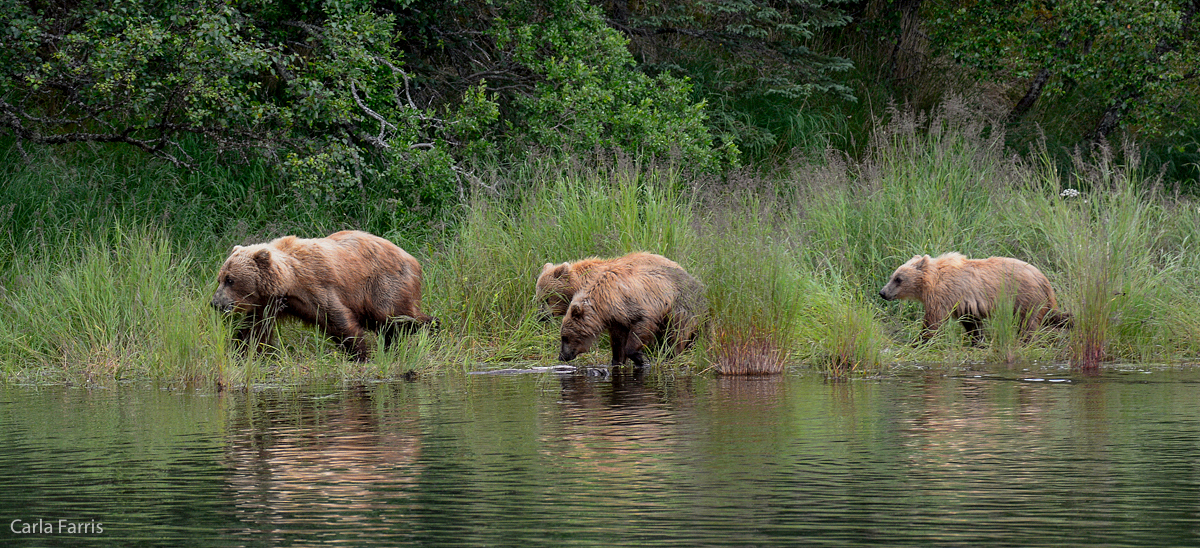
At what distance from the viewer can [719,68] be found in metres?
19.5

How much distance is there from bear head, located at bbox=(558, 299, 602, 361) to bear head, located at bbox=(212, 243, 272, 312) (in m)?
2.23

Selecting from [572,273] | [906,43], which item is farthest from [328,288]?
[906,43]

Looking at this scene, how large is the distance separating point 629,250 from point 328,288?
2.72 metres

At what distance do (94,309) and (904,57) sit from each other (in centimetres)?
1501

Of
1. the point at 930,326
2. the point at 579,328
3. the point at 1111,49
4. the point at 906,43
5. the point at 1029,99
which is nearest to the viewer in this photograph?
the point at 579,328

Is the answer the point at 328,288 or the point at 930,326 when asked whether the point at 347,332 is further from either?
the point at 930,326

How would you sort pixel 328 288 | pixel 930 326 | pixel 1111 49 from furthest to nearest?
pixel 1111 49
pixel 930 326
pixel 328 288

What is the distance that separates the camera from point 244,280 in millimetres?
9391

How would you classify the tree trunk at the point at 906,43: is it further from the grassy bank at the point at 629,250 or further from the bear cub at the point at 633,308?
the bear cub at the point at 633,308

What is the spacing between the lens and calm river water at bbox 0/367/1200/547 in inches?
157

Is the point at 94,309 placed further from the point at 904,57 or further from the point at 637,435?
the point at 904,57

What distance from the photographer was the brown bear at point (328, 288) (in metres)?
9.45

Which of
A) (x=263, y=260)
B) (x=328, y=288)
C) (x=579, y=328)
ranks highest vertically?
(x=263, y=260)

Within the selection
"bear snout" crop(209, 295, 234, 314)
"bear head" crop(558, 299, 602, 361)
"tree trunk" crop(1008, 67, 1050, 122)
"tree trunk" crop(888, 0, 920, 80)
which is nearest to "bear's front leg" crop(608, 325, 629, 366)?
"bear head" crop(558, 299, 602, 361)
